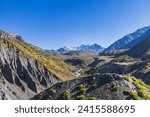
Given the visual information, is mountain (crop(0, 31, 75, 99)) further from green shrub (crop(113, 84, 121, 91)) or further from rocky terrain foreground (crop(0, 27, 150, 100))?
green shrub (crop(113, 84, 121, 91))

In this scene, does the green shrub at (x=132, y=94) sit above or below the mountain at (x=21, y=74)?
below

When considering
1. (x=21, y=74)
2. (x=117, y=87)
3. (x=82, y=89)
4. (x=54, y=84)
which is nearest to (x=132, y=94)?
(x=117, y=87)

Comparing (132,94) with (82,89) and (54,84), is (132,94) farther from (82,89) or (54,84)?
(54,84)

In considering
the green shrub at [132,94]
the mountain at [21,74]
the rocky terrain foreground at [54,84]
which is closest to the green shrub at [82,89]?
the rocky terrain foreground at [54,84]

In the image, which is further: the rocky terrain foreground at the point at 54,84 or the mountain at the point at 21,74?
the mountain at the point at 21,74

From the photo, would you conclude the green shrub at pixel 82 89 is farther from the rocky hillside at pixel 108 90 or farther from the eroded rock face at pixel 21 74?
the eroded rock face at pixel 21 74

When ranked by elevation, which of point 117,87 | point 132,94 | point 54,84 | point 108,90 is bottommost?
point 132,94

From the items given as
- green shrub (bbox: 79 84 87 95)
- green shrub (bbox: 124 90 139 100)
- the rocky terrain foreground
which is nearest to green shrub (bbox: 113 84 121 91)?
the rocky terrain foreground

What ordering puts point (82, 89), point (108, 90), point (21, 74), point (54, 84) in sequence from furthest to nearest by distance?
point (21, 74) < point (54, 84) < point (82, 89) < point (108, 90)

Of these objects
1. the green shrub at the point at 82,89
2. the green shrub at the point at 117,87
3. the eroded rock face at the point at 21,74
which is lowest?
the green shrub at the point at 117,87

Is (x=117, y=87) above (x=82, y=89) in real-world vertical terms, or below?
below
